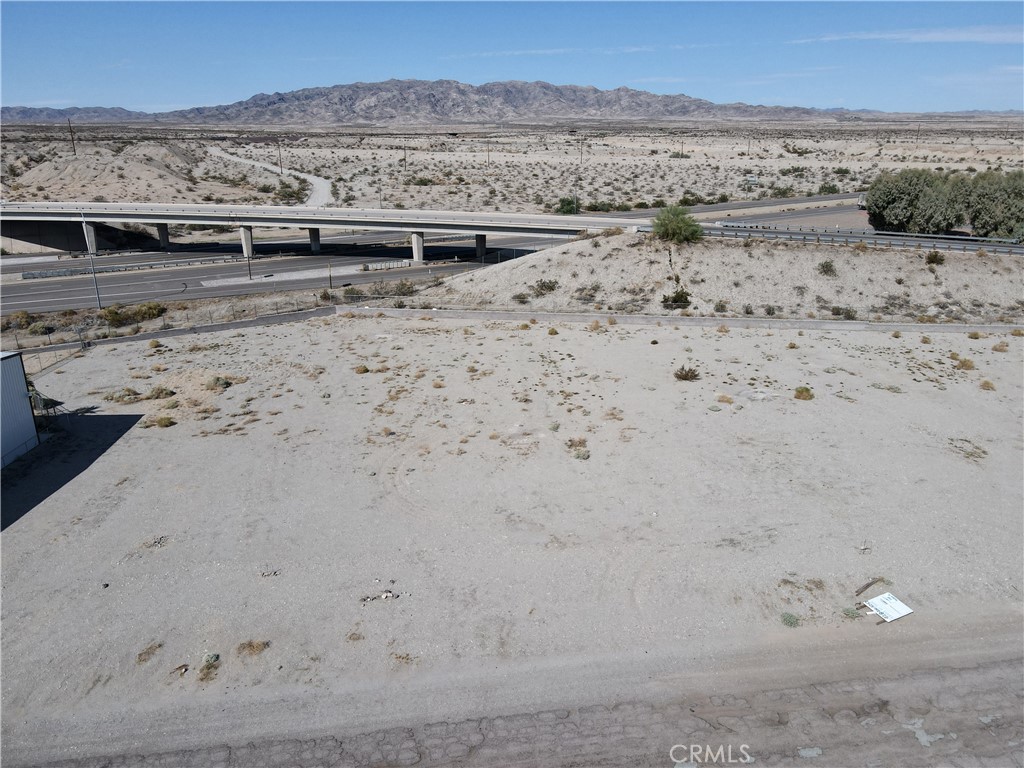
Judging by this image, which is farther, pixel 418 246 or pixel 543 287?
pixel 418 246

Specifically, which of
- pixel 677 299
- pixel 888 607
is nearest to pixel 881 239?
pixel 677 299

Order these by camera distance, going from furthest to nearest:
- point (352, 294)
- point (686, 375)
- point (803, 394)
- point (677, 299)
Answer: point (352, 294), point (677, 299), point (686, 375), point (803, 394)

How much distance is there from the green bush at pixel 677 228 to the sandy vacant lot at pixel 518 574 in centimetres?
2435

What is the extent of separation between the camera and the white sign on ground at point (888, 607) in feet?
58.7

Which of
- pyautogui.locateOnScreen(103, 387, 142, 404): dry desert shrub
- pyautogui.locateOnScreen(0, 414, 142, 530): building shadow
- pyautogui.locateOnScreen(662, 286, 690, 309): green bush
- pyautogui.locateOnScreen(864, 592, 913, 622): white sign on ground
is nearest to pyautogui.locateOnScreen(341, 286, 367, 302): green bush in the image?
pyautogui.locateOnScreen(103, 387, 142, 404): dry desert shrub

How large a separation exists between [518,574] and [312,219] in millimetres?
54602

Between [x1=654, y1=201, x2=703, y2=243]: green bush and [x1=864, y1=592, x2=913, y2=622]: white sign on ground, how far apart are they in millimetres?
41242

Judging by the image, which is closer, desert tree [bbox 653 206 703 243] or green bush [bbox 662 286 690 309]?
green bush [bbox 662 286 690 309]

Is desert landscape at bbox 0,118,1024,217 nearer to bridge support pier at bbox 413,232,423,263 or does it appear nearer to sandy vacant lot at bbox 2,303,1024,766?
bridge support pier at bbox 413,232,423,263

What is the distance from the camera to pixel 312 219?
65.9 meters

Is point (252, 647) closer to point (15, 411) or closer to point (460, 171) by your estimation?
point (15, 411)

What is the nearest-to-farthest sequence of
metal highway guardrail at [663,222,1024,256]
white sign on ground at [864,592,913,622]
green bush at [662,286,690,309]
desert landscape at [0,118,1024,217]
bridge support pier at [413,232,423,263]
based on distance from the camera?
1. white sign on ground at [864,592,913,622]
2. green bush at [662,286,690,309]
3. metal highway guardrail at [663,222,1024,256]
4. bridge support pier at [413,232,423,263]
5. desert landscape at [0,118,1024,217]

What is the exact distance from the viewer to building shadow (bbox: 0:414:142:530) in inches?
920

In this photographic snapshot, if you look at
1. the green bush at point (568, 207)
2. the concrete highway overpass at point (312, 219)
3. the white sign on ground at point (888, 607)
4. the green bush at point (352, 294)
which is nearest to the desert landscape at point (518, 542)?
the white sign on ground at point (888, 607)
